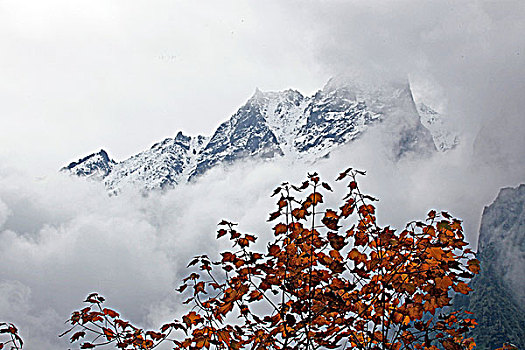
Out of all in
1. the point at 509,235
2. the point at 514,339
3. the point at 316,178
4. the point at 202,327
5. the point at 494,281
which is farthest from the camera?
the point at 509,235

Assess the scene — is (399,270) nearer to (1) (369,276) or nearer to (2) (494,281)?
(1) (369,276)

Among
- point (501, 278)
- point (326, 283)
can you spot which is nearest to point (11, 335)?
point (326, 283)

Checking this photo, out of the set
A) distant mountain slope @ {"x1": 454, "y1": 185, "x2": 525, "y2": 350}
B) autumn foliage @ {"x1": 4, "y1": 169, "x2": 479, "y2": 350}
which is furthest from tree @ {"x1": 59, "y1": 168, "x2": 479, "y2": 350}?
distant mountain slope @ {"x1": 454, "y1": 185, "x2": 525, "y2": 350}

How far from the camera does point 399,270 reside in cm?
454

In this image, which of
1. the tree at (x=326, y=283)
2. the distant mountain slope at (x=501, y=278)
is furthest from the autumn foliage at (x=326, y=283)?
the distant mountain slope at (x=501, y=278)

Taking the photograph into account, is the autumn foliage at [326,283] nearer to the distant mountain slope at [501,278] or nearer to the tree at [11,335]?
the tree at [11,335]

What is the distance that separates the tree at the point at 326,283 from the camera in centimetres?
412

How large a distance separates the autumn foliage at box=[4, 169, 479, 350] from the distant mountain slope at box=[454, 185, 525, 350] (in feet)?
388

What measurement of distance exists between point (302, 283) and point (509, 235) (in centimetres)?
17501

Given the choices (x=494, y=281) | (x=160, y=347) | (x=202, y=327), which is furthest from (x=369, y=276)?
(x=494, y=281)

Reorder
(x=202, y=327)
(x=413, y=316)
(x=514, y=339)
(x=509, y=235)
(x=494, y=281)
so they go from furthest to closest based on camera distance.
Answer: (x=509, y=235) < (x=494, y=281) < (x=514, y=339) < (x=202, y=327) < (x=413, y=316)

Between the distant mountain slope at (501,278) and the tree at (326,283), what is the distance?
388 ft

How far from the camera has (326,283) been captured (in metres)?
4.73

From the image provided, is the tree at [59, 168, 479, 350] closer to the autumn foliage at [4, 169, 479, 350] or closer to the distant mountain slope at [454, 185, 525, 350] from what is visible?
the autumn foliage at [4, 169, 479, 350]
